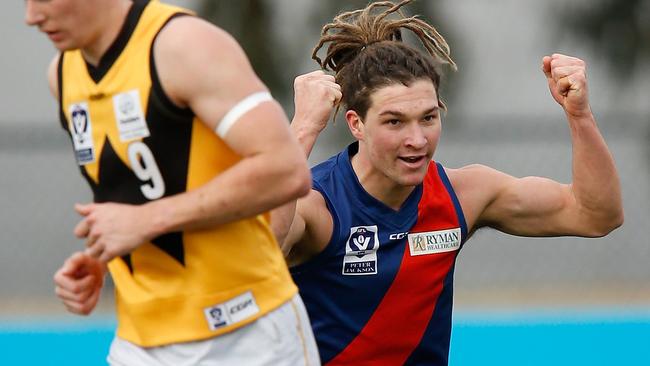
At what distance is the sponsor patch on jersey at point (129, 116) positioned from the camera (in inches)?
115

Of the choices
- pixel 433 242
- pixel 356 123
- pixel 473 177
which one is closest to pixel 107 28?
pixel 356 123

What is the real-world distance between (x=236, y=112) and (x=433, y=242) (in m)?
1.48

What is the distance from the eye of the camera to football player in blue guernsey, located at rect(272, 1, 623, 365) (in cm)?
404

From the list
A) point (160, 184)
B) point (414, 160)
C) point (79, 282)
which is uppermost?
point (414, 160)

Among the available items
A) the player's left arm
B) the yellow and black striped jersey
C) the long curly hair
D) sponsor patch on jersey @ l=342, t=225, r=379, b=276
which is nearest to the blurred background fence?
the player's left arm

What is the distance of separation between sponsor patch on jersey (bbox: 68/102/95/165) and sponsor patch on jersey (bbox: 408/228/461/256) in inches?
53.9

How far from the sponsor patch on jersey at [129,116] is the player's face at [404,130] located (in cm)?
124

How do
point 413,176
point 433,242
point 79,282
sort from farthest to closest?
1. point 433,242
2. point 413,176
3. point 79,282

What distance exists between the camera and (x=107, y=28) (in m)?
2.97

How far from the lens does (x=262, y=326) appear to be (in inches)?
119

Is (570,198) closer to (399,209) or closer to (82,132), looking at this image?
(399,209)

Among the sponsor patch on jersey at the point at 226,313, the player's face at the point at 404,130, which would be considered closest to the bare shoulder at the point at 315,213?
the player's face at the point at 404,130

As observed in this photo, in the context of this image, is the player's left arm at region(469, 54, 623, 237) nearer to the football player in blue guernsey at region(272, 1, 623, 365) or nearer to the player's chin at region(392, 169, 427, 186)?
the football player in blue guernsey at region(272, 1, 623, 365)

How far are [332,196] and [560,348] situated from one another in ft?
11.8
